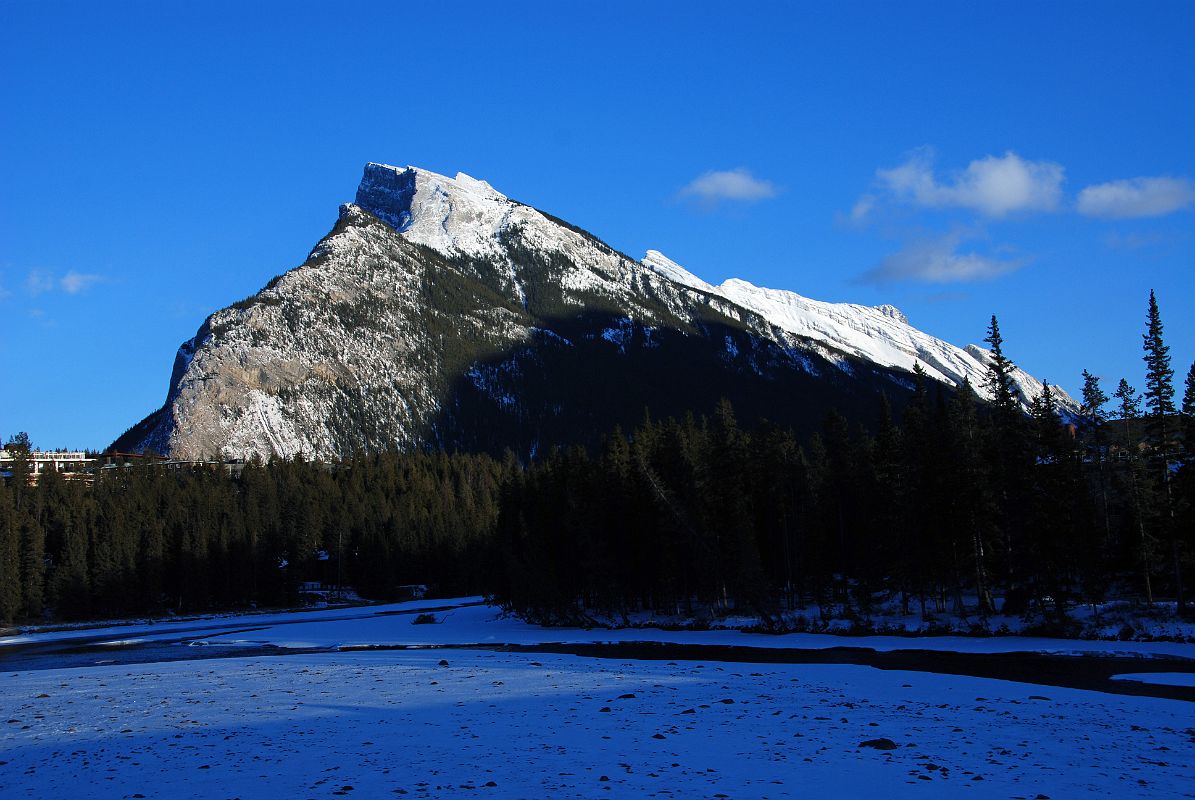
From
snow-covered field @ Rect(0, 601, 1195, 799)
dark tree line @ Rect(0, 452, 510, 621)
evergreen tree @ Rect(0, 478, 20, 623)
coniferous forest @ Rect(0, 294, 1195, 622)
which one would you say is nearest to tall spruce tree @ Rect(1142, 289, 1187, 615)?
coniferous forest @ Rect(0, 294, 1195, 622)

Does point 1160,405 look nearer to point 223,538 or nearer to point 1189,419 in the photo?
point 1189,419

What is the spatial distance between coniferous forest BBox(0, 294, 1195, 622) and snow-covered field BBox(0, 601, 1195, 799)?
20460 millimetres

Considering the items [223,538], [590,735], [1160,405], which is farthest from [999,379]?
[223,538]

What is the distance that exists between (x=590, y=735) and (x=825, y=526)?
49.7m

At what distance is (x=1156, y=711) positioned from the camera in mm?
22094

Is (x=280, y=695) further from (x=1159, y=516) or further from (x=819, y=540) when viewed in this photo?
(x=1159, y=516)

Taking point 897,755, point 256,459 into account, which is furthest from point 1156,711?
point 256,459

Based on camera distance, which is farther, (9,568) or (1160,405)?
(9,568)

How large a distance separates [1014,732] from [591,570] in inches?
1830

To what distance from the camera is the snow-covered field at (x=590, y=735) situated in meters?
14.9

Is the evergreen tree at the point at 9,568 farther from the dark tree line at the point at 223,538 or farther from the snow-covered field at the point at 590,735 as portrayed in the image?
the snow-covered field at the point at 590,735

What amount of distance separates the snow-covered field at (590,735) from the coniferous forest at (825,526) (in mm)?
20460

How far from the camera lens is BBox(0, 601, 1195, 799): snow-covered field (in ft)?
49.0

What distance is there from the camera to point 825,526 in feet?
215
